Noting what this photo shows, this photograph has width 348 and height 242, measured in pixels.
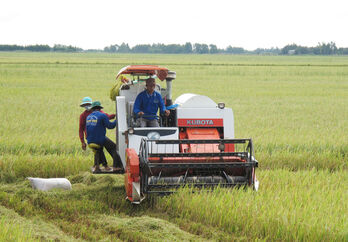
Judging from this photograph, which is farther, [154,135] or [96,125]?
[96,125]

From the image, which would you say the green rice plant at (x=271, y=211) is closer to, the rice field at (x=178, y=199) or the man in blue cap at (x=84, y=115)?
the rice field at (x=178, y=199)

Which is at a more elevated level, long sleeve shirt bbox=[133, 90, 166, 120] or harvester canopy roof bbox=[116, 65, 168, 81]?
harvester canopy roof bbox=[116, 65, 168, 81]

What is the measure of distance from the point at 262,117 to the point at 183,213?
1031cm

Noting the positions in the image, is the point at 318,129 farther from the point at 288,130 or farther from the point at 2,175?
the point at 2,175

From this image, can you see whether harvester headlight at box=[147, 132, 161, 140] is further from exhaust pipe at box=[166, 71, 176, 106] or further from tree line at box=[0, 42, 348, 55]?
tree line at box=[0, 42, 348, 55]

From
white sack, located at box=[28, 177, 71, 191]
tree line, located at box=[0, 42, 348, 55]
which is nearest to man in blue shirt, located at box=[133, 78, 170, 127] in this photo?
white sack, located at box=[28, 177, 71, 191]

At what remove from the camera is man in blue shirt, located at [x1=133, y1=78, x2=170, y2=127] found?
8430 millimetres

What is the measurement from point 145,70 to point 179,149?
1637mm

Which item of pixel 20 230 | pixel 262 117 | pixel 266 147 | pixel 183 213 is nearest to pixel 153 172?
pixel 183 213

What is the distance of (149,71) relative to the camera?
8781mm

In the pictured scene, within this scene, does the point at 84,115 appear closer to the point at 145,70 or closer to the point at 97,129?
the point at 97,129

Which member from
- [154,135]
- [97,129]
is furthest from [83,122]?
[154,135]

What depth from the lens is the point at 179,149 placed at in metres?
8.10

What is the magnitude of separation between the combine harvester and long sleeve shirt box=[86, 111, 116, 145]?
25 cm
